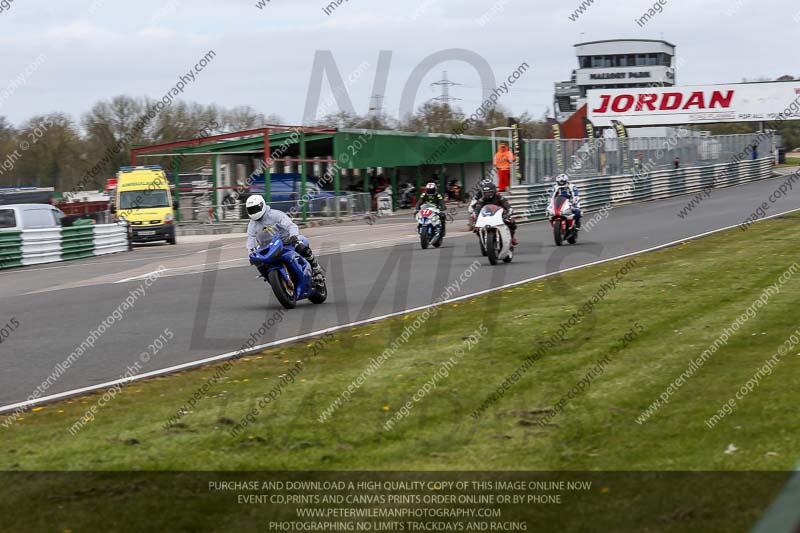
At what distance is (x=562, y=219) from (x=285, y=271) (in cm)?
1032

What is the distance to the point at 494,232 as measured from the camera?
62.3ft

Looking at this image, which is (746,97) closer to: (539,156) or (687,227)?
(539,156)

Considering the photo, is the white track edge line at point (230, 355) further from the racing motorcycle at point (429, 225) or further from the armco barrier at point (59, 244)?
the armco barrier at point (59, 244)

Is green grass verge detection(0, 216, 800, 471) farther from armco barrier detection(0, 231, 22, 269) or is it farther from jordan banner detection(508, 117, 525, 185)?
jordan banner detection(508, 117, 525, 185)

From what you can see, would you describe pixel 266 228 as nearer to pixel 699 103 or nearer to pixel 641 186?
pixel 641 186

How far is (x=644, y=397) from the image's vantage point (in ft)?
24.2

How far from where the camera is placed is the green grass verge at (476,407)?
6129mm

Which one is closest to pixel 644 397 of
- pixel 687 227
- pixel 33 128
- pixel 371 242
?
pixel 687 227

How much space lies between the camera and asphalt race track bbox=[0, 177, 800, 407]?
35.6 ft

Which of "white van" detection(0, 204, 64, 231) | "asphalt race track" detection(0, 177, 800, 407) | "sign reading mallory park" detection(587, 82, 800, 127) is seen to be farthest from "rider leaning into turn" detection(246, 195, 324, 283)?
"sign reading mallory park" detection(587, 82, 800, 127)

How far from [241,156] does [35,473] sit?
48627 millimetres

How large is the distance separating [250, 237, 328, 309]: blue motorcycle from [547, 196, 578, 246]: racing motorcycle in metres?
9.53

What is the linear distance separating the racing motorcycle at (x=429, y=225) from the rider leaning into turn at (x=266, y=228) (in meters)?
10.5

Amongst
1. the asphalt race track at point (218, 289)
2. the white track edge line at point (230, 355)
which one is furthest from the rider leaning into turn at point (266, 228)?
the white track edge line at point (230, 355)
